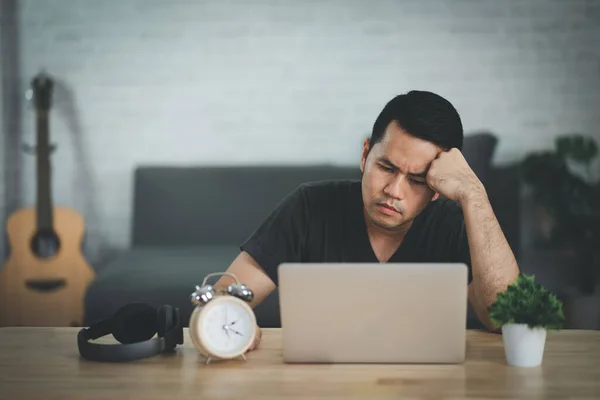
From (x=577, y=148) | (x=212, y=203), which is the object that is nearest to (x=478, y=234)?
(x=577, y=148)

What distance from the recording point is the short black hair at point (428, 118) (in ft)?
6.26

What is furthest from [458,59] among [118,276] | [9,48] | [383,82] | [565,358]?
[565,358]

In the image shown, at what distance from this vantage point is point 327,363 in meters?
1.48

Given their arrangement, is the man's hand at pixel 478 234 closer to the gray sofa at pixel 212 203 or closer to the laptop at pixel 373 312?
the laptop at pixel 373 312

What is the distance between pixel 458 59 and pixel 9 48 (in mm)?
2159

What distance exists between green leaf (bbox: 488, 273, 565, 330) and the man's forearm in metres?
0.32

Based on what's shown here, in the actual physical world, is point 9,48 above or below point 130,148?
above

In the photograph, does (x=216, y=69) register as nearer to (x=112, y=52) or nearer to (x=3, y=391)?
(x=112, y=52)

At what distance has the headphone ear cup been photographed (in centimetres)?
161

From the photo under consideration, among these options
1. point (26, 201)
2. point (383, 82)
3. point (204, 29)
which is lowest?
point (26, 201)

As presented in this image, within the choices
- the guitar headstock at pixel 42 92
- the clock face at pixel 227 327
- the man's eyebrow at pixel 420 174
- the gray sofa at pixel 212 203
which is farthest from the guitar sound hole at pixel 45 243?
the clock face at pixel 227 327

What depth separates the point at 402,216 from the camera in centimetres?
190

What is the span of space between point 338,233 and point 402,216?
0.77 feet

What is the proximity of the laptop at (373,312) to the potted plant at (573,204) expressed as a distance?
222cm
